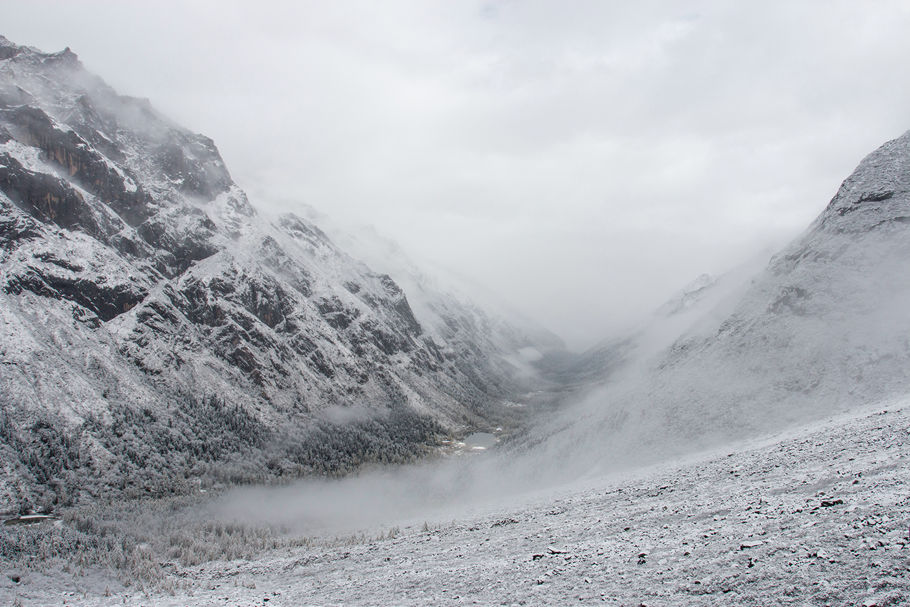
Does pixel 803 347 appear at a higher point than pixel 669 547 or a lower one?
higher

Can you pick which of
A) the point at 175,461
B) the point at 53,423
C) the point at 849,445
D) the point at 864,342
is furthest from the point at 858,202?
the point at 53,423

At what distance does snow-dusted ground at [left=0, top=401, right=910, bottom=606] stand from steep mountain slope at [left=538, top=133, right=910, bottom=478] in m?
12.8

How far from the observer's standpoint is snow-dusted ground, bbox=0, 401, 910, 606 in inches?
955

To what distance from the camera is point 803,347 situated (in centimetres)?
7819

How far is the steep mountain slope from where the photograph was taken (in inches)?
2717

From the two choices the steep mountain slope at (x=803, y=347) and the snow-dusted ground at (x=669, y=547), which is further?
the steep mountain slope at (x=803, y=347)

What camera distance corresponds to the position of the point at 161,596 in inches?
2398

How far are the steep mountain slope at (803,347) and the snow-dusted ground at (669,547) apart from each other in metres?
12.8

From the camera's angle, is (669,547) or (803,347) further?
(803,347)

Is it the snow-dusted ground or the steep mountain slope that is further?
the steep mountain slope

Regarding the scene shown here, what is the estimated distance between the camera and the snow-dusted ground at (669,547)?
955 inches

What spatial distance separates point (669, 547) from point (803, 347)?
62.8 meters

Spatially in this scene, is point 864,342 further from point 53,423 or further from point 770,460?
point 53,423

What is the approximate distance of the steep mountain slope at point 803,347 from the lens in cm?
6900
